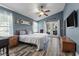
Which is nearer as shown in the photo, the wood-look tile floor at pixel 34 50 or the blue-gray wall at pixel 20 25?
the wood-look tile floor at pixel 34 50

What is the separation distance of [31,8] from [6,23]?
2.65 ft

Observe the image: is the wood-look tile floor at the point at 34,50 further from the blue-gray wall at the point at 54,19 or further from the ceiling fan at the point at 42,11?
the ceiling fan at the point at 42,11

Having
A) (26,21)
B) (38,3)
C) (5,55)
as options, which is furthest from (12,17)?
(5,55)

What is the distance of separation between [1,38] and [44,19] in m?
1.27

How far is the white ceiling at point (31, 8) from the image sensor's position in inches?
104

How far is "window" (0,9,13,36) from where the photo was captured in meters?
2.70

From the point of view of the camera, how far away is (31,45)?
2992mm

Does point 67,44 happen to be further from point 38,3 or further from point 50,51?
point 38,3

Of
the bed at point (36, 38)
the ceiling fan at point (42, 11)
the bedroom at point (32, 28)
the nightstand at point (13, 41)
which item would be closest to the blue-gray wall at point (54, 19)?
the bedroom at point (32, 28)

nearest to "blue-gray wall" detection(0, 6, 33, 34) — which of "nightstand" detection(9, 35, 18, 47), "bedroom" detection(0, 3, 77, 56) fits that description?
"bedroom" detection(0, 3, 77, 56)

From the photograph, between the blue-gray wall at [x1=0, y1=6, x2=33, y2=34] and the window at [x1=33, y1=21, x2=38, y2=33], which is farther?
the window at [x1=33, y1=21, x2=38, y2=33]

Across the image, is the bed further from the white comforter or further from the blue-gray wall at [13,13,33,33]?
the blue-gray wall at [13,13,33,33]

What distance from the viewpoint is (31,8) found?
2.77m

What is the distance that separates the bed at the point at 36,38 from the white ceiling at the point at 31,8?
1.62 feet
